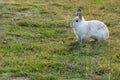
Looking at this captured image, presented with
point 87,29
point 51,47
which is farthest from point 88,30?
point 51,47

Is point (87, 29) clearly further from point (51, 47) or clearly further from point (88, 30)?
point (51, 47)

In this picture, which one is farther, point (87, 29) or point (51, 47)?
point (87, 29)

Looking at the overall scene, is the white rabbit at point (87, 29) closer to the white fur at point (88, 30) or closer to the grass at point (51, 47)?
the white fur at point (88, 30)

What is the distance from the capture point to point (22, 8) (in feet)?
39.2

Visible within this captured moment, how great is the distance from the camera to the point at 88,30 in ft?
27.7

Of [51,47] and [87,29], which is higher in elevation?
[87,29]

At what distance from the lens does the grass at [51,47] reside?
22.1 feet

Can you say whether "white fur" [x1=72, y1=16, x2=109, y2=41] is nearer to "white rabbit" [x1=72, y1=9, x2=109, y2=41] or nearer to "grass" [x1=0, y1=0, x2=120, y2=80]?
"white rabbit" [x1=72, y1=9, x2=109, y2=41]

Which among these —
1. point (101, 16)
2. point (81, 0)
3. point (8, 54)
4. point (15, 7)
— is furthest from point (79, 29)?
point (81, 0)

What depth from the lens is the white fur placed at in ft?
27.6

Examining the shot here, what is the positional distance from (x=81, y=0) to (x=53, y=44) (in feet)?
20.2

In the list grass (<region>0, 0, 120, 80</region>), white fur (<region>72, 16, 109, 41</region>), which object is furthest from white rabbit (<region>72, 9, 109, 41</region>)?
grass (<region>0, 0, 120, 80</region>)

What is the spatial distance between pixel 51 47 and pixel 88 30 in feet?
2.99

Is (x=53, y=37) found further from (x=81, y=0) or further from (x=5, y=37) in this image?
(x=81, y=0)
